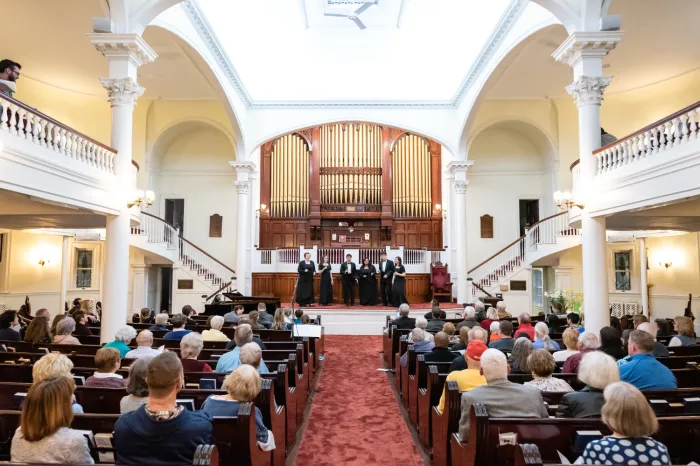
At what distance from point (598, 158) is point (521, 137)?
1075cm

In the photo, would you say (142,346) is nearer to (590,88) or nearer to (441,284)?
(590,88)

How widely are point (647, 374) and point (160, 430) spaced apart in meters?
3.44

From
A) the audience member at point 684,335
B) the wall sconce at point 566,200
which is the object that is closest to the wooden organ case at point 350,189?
the wall sconce at point 566,200

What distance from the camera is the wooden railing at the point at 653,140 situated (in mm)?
5562

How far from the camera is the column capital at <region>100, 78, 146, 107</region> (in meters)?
7.34

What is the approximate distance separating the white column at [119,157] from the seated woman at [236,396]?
5.05m

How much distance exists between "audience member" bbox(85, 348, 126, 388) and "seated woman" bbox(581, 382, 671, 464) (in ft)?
10.2

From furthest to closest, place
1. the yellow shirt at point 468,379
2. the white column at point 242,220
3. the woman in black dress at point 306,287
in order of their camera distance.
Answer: the white column at point 242,220 → the woman in black dress at point 306,287 → the yellow shirt at point 468,379

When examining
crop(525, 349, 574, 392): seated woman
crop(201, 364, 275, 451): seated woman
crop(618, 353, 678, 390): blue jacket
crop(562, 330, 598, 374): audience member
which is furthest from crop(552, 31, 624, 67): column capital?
crop(201, 364, 275, 451): seated woman

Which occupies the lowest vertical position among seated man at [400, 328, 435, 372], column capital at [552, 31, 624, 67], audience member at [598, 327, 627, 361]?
seated man at [400, 328, 435, 372]

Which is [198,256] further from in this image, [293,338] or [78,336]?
[293,338]

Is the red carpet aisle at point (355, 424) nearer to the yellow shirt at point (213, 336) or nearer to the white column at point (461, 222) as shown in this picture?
the yellow shirt at point (213, 336)

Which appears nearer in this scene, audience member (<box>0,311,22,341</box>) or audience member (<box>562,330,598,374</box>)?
audience member (<box>562,330,598,374</box>)

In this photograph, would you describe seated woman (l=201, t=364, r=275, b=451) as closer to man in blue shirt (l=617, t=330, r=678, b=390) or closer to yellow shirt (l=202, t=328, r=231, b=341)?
man in blue shirt (l=617, t=330, r=678, b=390)
